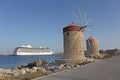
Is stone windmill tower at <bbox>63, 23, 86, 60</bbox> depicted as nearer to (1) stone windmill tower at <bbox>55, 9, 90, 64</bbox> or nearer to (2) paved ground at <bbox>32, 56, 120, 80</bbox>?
(1) stone windmill tower at <bbox>55, 9, 90, 64</bbox>

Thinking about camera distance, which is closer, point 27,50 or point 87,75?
point 87,75

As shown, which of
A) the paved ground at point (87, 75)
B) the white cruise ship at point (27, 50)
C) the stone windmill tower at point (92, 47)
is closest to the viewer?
the paved ground at point (87, 75)

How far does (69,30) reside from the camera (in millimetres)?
23984

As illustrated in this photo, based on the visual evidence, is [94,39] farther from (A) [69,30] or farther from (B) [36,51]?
(B) [36,51]

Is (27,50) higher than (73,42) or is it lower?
higher

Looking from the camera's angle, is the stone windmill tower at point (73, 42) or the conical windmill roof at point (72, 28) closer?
the stone windmill tower at point (73, 42)

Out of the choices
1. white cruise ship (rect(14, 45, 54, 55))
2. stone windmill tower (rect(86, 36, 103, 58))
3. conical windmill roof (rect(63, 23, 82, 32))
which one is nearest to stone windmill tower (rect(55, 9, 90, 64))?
conical windmill roof (rect(63, 23, 82, 32))

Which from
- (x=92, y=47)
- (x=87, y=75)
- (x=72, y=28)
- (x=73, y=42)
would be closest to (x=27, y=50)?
(x=92, y=47)

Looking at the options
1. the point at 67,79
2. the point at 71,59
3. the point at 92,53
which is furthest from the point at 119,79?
the point at 92,53

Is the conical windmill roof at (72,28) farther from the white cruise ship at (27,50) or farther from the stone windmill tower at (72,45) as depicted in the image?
the white cruise ship at (27,50)

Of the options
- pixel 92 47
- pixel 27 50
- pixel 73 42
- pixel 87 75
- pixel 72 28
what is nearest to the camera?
pixel 87 75

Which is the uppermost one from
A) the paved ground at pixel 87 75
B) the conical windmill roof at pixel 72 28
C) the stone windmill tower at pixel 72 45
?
the conical windmill roof at pixel 72 28

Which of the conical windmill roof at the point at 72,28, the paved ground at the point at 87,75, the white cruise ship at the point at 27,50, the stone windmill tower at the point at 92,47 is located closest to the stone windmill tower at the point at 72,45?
the conical windmill roof at the point at 72,28

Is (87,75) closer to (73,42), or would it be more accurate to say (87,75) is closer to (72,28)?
(73,42)
